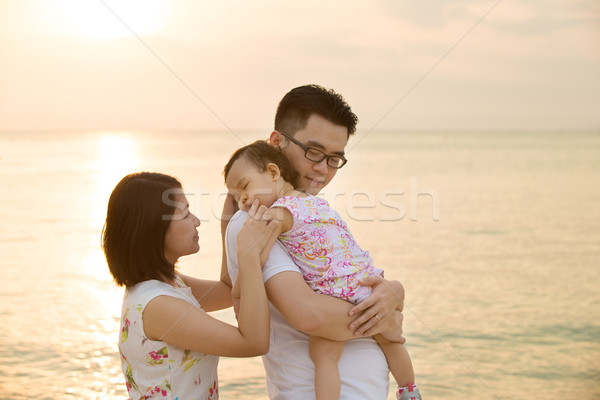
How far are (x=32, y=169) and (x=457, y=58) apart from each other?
2142 cm

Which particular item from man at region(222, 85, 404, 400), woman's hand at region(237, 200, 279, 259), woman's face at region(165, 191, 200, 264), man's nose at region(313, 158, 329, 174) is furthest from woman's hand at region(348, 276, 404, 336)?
woman's face at region(165, 191, 200, 264)

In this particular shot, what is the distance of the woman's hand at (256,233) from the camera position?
2.20 meters

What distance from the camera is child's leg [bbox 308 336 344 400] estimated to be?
229cm

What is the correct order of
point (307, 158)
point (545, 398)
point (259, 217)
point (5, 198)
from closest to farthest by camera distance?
point (259, 217) < point (307, 158) < point (545, 398) < point (5, 198)

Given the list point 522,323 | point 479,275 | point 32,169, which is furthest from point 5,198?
point 522,323

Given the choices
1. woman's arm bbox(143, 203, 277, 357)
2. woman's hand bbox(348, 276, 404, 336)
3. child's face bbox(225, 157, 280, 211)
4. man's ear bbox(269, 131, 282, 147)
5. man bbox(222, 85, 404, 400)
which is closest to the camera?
woman's arm bbox(143, 203, 277, 357)

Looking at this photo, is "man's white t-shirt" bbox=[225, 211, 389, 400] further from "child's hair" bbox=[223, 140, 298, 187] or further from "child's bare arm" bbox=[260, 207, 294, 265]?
"child's hair" bbox=[223, 140, 298, 187]

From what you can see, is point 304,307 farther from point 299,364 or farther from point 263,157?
point 263,157

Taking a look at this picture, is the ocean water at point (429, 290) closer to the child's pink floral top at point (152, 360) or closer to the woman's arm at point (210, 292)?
the woman's arm at point (210, 292)

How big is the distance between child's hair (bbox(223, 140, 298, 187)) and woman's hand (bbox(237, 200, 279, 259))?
0.29 meters

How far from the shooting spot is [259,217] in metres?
2.30

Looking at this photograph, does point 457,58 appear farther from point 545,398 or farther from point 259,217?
point 259,217

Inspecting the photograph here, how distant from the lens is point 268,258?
2.32 metres

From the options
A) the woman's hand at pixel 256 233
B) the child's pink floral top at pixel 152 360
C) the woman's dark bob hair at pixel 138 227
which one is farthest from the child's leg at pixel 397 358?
the woman's dark bob hair at pixel 138 227
